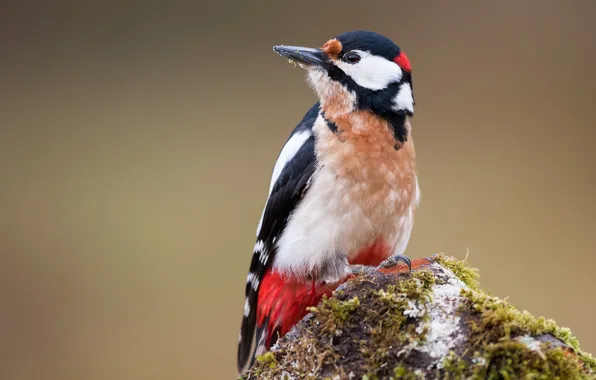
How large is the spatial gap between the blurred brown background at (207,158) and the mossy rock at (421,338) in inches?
127

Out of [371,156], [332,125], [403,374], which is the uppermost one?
[332,125]

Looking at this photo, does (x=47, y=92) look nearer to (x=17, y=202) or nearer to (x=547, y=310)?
(x=17, y=202)

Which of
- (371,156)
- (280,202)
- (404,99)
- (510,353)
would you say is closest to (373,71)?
(404,99)

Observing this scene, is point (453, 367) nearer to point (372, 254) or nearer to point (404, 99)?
point (372, 254)

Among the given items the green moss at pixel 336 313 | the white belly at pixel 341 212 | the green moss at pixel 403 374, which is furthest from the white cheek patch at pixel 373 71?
the green moss at pixel 403 374

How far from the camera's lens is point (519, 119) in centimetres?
615

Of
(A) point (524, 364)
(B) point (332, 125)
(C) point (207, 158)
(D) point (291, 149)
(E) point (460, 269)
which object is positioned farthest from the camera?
(C) point (207, 158)

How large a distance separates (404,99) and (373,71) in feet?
0.49

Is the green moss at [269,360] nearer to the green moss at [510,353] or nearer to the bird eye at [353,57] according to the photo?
the green moss at [510,353]

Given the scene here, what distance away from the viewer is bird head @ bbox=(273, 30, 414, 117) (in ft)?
7.96

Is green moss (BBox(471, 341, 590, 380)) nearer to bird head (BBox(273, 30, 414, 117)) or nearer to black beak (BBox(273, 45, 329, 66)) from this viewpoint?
bird head (BBox(273, 30, 414, 117))

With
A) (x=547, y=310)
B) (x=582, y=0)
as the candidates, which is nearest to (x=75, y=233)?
(x=547, y=310)

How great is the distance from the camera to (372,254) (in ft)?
7.77

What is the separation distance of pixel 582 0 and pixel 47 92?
5401 millimetres
